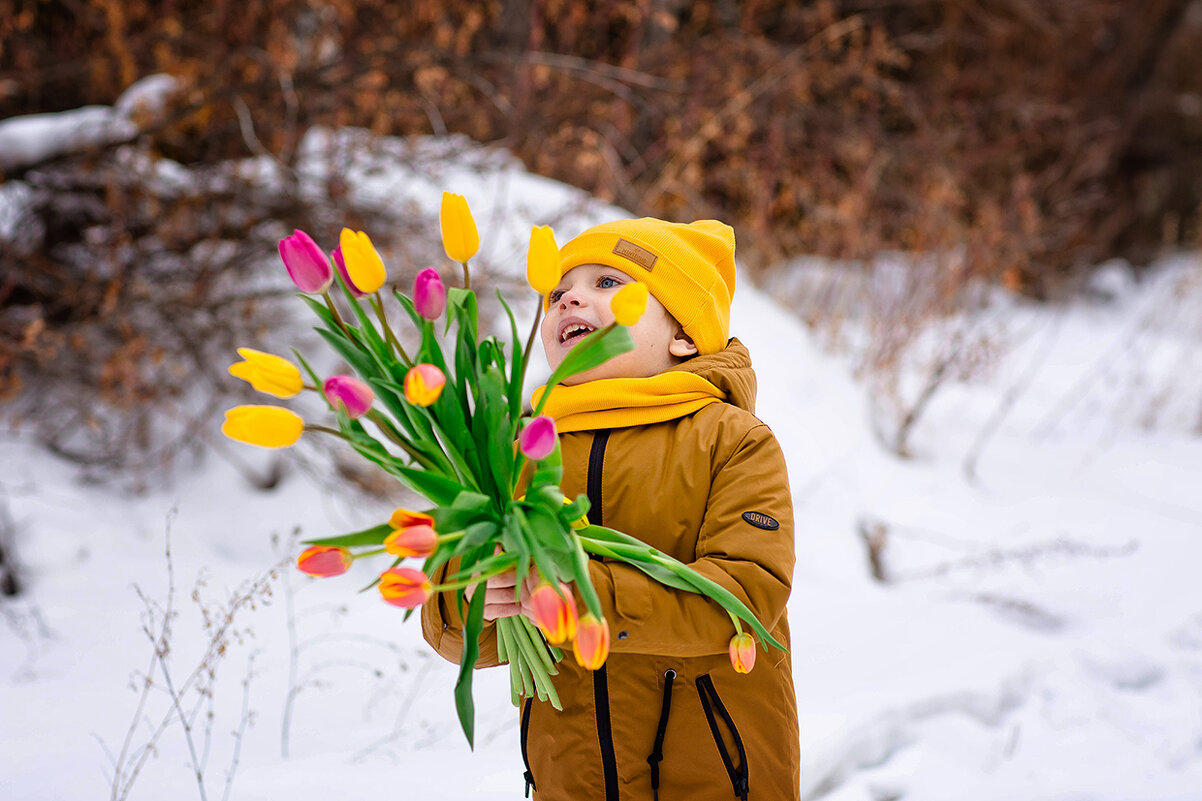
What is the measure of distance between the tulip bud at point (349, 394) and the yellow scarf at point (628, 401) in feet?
0.93

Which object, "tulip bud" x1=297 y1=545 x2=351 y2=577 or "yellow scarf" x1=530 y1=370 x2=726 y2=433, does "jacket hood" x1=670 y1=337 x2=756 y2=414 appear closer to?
"yellow scarf" x1=530 y1=370 x2=726 y2=433

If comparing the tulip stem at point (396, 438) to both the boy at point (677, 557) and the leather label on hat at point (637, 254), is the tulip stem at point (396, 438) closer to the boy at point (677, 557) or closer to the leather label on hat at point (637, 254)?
the boy at point (677, 557)

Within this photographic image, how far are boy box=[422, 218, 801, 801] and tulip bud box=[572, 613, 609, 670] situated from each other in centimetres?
17

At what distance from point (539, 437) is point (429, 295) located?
187 millimetres

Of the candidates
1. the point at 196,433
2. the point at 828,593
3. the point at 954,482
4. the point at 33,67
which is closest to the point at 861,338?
the point at 954,482

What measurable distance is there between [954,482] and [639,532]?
286cm

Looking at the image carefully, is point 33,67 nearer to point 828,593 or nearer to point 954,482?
point 828,593

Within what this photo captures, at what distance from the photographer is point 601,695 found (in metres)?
0.98

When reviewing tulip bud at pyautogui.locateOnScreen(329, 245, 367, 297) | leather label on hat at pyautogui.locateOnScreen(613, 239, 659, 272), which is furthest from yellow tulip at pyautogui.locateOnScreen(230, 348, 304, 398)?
leather label on hat at pyautogui.locateOnScreen(613, 239, 659, 272)

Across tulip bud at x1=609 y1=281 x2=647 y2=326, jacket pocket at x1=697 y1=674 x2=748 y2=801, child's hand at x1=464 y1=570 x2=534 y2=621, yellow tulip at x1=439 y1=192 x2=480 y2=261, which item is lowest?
jacket pocket at x1=697 y1=674 x2=748 y2=801

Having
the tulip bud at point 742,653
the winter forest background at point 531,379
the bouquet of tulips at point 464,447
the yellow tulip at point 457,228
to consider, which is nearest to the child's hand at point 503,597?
the bouquet of tulips at point 464,447

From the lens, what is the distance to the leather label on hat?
1.07 meters

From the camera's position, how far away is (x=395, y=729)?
1.83 metres

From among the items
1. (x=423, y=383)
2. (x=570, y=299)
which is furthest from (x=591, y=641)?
(x=570, y=299)
